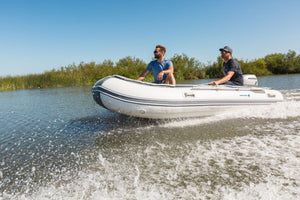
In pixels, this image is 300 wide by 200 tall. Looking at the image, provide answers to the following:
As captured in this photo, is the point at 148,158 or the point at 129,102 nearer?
the point at 148,158

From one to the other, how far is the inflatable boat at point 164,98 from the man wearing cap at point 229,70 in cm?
21

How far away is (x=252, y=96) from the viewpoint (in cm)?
477

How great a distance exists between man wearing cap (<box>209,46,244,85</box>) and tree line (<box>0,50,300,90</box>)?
17.5 metres

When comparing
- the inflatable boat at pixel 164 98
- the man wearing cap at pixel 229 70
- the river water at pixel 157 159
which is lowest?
the river water at pixel 157 159

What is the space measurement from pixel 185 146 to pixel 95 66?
2770 centimetres

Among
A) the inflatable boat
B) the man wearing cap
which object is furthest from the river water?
the man wearing cap

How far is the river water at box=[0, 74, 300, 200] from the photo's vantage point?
1.84 m

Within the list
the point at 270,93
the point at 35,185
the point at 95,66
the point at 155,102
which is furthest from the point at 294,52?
the point at 35,185

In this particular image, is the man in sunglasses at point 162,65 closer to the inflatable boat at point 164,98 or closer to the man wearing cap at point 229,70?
the inflatable boat at point 164,98

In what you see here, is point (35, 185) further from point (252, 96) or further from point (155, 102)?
point (252, 96)

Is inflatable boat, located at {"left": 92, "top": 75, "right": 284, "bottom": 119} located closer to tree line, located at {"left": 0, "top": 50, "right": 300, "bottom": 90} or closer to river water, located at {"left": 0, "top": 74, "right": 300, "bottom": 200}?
river water, located at {"left": 0, "top": 74, "right": 300, "bottom": 200}

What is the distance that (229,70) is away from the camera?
4770mm

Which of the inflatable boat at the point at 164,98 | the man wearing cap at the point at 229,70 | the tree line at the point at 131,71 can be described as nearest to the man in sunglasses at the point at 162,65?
the inflatable boat at the point at 164,98

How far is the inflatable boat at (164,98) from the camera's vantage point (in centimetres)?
382
